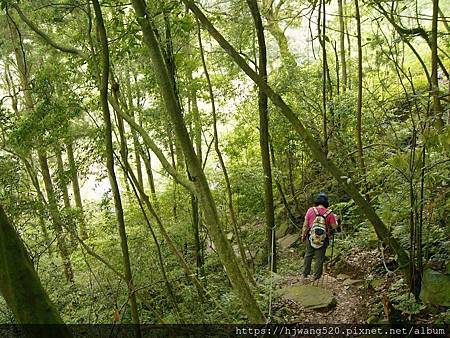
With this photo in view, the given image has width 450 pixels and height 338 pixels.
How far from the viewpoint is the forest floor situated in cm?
596

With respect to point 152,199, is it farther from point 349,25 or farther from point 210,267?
point 349,25

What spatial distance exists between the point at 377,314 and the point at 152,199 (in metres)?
7.84

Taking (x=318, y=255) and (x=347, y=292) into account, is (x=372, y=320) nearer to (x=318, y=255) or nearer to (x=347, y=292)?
(x=347, y=292)

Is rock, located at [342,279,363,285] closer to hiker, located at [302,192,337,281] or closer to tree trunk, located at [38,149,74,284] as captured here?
hiker, located at [302,192,337,281]

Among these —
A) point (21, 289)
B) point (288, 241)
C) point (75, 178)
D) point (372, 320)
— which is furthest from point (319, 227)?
point (75, 178)

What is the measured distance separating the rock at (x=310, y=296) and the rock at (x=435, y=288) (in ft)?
6.18

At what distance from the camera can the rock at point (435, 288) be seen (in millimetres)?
4504

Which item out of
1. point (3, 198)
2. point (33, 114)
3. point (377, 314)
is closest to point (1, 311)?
point (3, 198)

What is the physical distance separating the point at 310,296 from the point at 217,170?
5.01 m

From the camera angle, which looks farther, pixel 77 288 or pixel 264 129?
pixel 77 288

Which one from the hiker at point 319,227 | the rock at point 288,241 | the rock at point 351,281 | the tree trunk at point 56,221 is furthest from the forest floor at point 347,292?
the tree trunk at point 56,221

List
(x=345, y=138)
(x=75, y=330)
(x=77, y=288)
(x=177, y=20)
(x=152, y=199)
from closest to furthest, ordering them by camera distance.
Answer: (x=177, y=20), (x=75, y=330), (x=77, y=288), (x=345, y=138), (x=152, y=199)

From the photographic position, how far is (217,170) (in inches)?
430

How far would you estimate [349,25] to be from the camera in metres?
14.2
